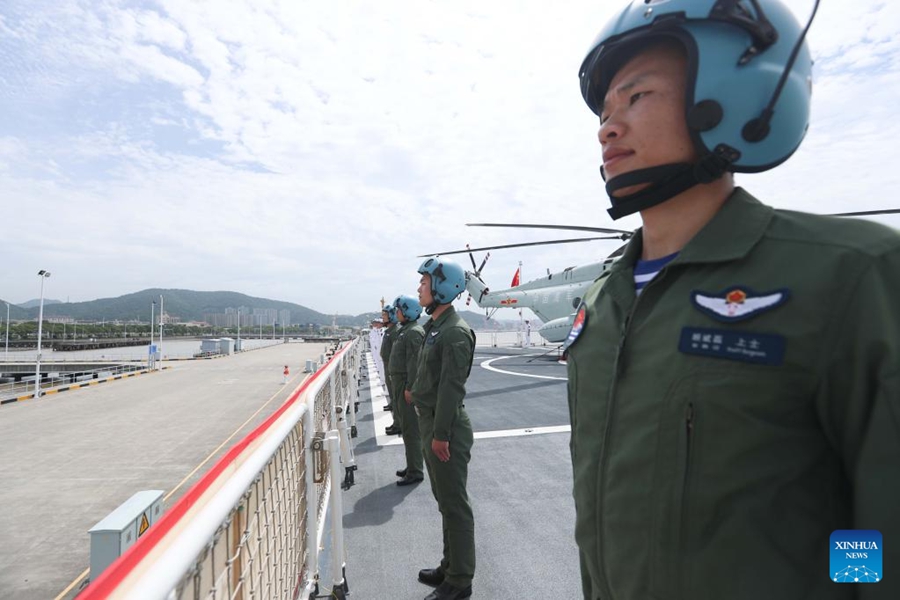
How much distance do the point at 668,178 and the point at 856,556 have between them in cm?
80

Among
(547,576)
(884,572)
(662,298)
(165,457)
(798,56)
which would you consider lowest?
(165,457)

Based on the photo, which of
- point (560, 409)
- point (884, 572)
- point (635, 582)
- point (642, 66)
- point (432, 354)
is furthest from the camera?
point (560, 409)

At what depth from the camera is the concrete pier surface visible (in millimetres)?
5754

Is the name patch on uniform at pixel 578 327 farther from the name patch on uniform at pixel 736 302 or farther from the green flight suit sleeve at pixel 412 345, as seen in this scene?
the green flight suit sleeve at pixel 412 345

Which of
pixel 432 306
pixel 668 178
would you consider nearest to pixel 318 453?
pixel 432 306

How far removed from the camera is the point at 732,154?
1.05m

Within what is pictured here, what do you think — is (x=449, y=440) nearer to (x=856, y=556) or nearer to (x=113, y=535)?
(x=113, y=535)

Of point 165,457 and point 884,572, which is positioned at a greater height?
point 884,572

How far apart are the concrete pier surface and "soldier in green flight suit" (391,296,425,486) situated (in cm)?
378

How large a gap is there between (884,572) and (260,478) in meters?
1.79

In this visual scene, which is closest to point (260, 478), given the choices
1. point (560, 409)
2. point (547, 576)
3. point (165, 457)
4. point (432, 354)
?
point (432, 354)

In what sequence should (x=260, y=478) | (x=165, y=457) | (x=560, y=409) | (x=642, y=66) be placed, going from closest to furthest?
(x=642, y=66) < (x=260, y=478) < (x=560, y=409) < (x=165, y=457)

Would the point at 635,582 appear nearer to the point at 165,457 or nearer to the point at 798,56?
the point at 798,56

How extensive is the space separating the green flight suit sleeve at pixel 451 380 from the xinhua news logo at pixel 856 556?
2.56 m
